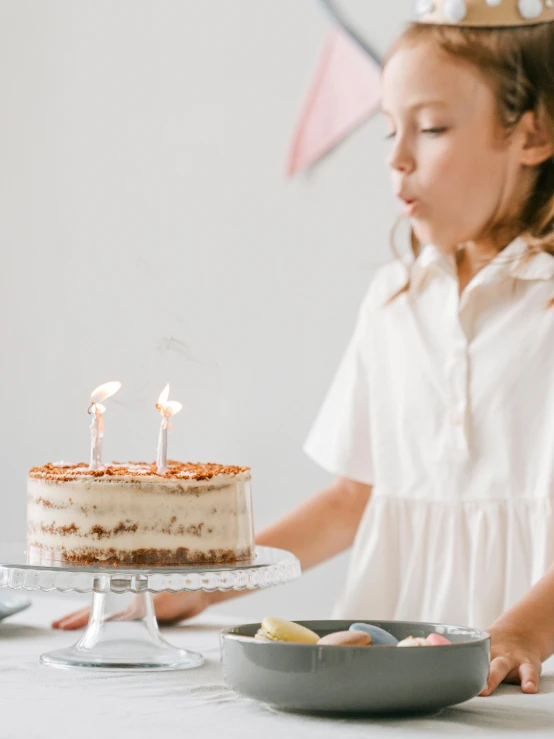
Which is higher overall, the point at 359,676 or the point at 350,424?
the point at 350,424

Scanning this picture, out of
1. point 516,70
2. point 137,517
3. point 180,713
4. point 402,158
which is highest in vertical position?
point 516,70

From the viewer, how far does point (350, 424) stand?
138 cm

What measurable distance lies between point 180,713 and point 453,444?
0.67 m

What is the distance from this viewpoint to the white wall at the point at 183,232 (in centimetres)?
200

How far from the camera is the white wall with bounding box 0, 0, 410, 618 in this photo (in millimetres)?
1996

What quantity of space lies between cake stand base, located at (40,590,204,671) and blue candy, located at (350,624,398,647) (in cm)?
19

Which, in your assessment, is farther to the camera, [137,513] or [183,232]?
→ [183,232]

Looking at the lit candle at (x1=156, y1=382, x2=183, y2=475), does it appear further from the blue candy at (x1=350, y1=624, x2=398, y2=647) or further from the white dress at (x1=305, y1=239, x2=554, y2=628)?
the white dress at (x1=305, y1=239, x2=554, y2=628)

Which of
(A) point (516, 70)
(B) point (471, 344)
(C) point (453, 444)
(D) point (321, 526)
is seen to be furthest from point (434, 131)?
(D) point (321, 526)

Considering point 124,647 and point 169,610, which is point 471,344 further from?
point 124,647

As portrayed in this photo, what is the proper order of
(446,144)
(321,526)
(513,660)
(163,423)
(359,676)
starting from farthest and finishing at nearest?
(321,526) → (446,144) → (163,423) → (513,660) → (359,676)

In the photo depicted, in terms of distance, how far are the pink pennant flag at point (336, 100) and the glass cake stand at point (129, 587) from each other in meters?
1.25

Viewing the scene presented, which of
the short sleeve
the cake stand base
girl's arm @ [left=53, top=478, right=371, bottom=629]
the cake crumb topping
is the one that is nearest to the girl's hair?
the short sleeve

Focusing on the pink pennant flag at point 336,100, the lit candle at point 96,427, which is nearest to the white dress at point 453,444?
the lit candle at point 96,427
